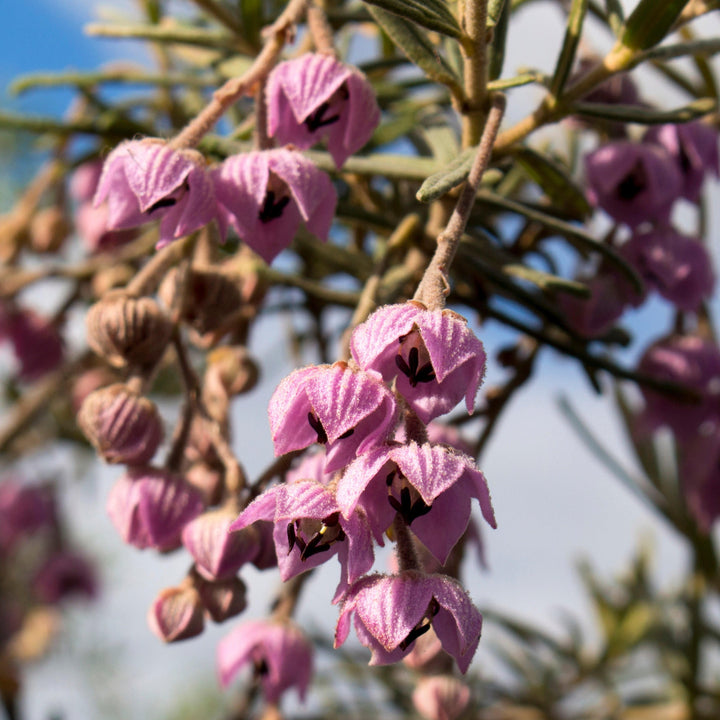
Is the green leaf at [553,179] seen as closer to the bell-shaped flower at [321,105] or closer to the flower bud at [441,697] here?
the bell-shaped flower at [321,105]

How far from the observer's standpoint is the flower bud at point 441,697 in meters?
1.06

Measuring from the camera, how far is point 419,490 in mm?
700

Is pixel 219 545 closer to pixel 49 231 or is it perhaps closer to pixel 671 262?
pixel 671 262

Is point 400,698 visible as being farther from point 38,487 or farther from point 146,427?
point 146,427

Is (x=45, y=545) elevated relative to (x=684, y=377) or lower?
lower

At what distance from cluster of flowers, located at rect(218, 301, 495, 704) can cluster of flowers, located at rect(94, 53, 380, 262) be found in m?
0.24

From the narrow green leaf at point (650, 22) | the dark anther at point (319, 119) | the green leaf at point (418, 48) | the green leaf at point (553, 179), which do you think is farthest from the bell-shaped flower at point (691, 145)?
the dark anther at point (319, 119)

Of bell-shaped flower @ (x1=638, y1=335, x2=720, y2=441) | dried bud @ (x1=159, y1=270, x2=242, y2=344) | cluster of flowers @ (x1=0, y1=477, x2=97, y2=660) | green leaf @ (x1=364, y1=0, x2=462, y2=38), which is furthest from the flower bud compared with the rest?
cluster of flowers @ (x1=0, y1=477, x2=97, y2=660)

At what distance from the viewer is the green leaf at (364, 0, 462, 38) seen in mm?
848

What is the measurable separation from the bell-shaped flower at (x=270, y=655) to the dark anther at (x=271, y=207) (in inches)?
19.4

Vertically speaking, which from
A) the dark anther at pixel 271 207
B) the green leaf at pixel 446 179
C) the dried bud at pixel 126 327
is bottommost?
the dried bud at pixel 126 327

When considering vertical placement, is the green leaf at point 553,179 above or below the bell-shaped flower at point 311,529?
above

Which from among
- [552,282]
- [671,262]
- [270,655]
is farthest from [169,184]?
[671,262]

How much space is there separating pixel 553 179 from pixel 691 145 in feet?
0.84
